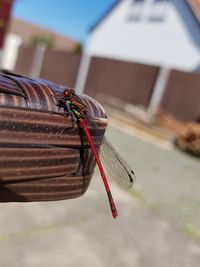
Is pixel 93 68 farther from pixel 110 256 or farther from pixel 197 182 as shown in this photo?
pixel 110 256

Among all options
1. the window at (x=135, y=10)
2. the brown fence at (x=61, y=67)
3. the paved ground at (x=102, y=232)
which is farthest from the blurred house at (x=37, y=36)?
A: the paved ground at (x=102, y=232)

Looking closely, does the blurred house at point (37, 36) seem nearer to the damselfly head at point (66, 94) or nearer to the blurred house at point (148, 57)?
the blurred house at point (148, 57)

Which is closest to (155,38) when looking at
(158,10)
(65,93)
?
(158,10)

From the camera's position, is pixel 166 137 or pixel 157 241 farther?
pixel 166 137

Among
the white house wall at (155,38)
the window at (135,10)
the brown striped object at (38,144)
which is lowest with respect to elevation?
the brown striped object at (38,144)

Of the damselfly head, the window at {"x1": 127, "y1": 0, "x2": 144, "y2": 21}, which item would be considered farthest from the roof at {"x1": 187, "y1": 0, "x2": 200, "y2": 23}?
the damselfly head

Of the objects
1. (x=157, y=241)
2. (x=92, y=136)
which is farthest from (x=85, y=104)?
(x=157, y=241)

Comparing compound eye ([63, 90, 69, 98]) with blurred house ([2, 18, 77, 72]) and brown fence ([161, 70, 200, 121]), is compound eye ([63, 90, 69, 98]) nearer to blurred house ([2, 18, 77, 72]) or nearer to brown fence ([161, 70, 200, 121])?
brown fence ([161, 70, 200, 121])

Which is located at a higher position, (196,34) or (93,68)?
(196,34)
